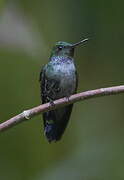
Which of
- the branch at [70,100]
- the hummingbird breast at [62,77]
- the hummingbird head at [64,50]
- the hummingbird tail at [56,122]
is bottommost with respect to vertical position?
the hummingbird tail at [56,122]

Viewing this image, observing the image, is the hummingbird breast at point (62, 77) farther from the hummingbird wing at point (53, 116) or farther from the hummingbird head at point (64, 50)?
the hummingbird head at point (64, 50)

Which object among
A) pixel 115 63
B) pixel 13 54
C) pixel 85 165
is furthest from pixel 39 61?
pixel 85 165

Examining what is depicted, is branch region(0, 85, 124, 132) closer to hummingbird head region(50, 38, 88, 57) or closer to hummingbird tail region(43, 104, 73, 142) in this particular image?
hummingbird tail region(43, 104, 73, 142)

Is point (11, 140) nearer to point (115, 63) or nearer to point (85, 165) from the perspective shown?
point (85, 165)

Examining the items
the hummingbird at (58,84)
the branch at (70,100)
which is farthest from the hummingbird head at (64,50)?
the branch at (70,100)

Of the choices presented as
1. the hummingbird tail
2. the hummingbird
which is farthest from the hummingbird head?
the hummingbird tail

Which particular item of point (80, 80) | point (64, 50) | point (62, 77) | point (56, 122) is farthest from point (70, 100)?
point (80, 80)
